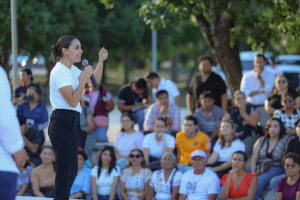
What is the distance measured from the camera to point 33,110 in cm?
1030

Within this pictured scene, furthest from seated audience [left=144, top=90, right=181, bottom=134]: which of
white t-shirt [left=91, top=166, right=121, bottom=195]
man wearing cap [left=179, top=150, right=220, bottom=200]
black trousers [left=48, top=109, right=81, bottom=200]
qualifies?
black trousers [left=48, top=109, right=81, bottom=200]

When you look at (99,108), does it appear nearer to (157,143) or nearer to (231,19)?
(157,143)

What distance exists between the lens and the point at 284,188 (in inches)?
315

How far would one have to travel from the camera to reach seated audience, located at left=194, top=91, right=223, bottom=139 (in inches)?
393

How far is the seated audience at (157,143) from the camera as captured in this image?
31.2 ft

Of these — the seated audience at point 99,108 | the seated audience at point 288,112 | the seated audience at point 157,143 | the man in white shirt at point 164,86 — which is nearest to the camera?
the seated audience at point 288,112

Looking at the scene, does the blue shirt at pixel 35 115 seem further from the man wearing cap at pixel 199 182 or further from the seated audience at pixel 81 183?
the man wearing cap at pixel 199 182

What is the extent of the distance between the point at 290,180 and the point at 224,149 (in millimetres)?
1341

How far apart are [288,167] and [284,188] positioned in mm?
270

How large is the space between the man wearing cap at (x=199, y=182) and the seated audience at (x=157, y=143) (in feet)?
3.61

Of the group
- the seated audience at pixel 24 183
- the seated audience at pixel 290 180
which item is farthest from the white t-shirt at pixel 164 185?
the seated audience at pixel 24 183

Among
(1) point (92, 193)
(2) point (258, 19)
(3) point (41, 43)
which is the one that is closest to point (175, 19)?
(2) point (258, 19)

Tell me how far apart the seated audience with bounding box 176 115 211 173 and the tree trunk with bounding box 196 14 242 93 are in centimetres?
310

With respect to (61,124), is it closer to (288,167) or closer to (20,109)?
(288,167)
